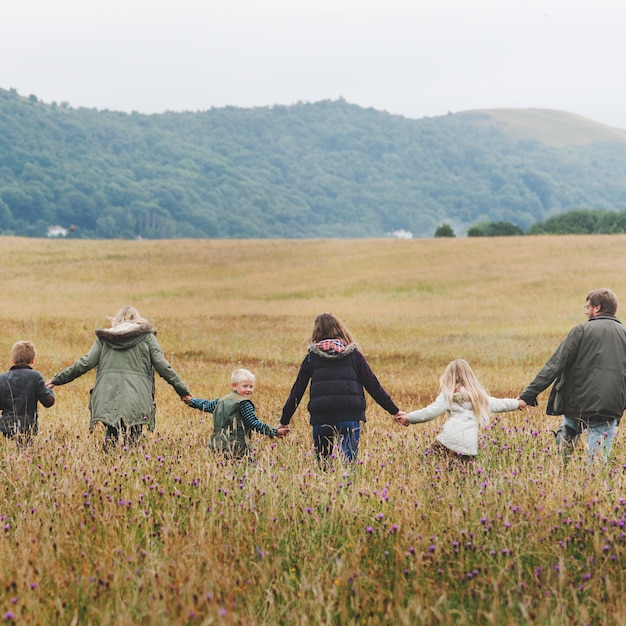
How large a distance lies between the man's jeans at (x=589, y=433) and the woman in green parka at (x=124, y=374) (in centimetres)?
366

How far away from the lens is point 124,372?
23.6 ft

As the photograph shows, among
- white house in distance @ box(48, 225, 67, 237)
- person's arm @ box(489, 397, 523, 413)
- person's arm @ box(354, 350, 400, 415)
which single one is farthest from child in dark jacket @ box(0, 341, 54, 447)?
white house in distance @ box(48, 225, 67, 237)

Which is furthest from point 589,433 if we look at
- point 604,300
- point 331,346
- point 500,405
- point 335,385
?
point 331,346

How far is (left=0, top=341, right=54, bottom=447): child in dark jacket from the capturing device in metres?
7.20

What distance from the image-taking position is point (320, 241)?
64375 mm

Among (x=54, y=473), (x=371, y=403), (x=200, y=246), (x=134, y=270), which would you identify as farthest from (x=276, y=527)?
(x=200, y=246)

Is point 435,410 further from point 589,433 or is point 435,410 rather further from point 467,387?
point 589,433

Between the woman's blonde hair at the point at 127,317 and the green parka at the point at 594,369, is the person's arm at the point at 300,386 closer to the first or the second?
the woman's blonde hair at the point at 127,317

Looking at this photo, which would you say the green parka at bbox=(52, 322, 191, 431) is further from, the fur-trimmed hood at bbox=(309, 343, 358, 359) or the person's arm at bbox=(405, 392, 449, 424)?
the person's arm at bbox=(405, 392, 449, 424)

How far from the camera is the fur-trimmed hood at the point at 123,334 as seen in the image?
23.5ft

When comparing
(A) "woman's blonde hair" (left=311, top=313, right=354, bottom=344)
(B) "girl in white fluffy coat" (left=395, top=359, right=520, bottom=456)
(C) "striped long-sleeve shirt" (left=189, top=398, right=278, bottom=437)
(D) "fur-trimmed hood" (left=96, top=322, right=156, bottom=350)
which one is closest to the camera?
(B) "girl in white fluffy coat" (left=395, top=359, right=520, bottom=456)

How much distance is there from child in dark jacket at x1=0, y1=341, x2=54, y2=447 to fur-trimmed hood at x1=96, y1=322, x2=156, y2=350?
73 cm

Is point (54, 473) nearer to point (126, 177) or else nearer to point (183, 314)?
point (183, 314)

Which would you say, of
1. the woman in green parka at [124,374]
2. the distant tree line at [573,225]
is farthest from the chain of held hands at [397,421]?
the distant tree line at [573,225]
